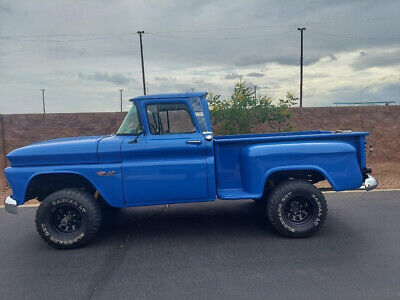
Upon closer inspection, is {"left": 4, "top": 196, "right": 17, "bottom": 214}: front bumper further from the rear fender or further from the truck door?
the rear fender

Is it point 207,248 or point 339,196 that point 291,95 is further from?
point 207,248

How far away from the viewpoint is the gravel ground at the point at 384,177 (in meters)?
7.87

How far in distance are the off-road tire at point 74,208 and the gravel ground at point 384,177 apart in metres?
3.18

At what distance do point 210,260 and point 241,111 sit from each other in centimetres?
556

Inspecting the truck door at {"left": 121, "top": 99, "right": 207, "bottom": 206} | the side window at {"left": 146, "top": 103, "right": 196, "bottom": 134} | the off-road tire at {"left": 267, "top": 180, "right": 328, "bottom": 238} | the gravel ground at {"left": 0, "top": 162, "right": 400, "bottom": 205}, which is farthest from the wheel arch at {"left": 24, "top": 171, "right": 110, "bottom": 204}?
the gravel ground at {"left": 0, "top": 162, "right": 400, "bottom": 205}

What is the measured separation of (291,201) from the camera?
469 centimetres

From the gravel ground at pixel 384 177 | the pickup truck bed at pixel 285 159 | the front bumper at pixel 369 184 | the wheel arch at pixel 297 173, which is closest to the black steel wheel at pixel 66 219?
the pickup truck bed at pixel 285 159

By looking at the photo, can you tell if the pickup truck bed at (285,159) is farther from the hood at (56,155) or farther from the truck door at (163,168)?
the hood at (56,155)

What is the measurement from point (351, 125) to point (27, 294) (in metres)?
11.0

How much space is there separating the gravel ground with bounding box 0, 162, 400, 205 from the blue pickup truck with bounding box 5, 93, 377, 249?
325cm

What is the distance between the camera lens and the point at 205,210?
20.1ft

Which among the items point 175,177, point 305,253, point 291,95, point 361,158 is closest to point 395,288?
point 305,253

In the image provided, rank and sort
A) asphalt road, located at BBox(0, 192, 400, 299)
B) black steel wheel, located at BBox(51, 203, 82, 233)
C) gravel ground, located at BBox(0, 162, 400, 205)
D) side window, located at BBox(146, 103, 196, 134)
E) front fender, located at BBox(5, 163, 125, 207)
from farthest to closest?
gravel ground, located at BBox(0, 162, 400, 205), side window, located at BBox(146, 103, 196, 134), black steel wheel, located at BBox(51, 203, 82, 233), front fender, located at BBox(5, 163, 125, 207), asphalt road, located at BBox(0, 192, 400, 299)

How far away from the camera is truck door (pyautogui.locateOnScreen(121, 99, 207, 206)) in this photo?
4.50 m
